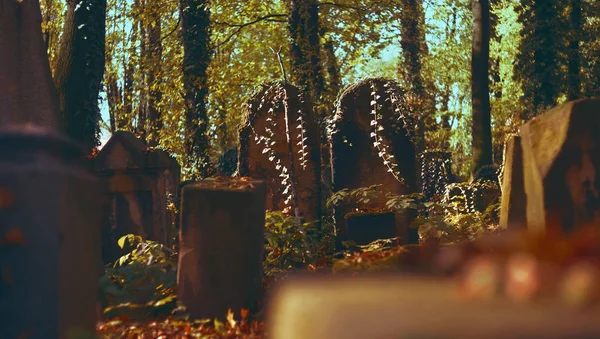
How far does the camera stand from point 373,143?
11070 mm

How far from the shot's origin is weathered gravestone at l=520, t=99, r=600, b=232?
16.5 feet

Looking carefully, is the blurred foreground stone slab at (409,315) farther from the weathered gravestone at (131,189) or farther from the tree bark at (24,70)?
the tree bark at (24,70)

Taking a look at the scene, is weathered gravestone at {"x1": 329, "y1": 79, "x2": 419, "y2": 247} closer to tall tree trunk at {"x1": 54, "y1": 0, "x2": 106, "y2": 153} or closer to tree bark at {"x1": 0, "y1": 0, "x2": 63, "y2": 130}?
tall tree trunk at {"x1": 54, "y1": 0, "x2": 106, "y2": 153}

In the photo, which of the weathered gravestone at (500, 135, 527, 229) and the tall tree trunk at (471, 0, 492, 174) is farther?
the tall tree trunk at (471, 0, 492, 174)

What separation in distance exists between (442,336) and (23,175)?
2.83m

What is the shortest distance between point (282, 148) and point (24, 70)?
3.33 metres

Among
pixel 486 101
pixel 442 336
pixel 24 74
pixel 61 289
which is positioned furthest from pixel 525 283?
pixel 486 101

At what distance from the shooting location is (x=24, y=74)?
10.2m

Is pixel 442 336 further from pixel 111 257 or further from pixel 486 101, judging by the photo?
pixel 486 101

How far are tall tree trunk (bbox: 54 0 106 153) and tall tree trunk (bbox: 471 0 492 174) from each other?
30.6 feet

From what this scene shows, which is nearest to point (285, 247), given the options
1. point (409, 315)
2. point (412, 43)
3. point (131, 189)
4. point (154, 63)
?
point (131, 189)

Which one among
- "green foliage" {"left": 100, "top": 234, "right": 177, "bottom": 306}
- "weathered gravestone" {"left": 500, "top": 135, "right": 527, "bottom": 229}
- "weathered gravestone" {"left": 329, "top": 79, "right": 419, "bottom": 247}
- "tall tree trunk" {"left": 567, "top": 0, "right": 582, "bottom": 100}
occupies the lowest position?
"green foliage" {"left": 100, "top": 234, "right": 177, "bottom": 306}

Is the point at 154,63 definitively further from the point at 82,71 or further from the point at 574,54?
the point at 574,54

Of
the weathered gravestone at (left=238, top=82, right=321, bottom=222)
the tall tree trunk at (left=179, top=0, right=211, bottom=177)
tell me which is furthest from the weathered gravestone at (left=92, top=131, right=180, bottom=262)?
the tall tree trunk at (left=179, top=0, right=211, bottom=177)
